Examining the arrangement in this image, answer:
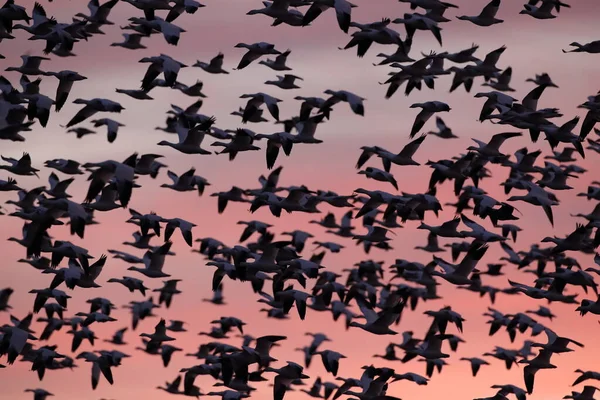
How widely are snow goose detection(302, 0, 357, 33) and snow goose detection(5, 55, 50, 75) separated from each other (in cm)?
758

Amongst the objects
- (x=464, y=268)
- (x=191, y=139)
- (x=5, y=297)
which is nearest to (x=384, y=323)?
(x=464, y=268)

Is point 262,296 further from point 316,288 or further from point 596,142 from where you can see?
point 596,142

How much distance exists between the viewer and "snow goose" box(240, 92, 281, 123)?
41438 mm

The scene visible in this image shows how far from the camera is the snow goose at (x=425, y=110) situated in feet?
133

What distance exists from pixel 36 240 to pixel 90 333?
271 inches

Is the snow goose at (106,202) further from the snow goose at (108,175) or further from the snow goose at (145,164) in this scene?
the snow goose at (108,175)

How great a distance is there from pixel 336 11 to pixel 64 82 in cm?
739

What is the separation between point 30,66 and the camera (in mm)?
41688

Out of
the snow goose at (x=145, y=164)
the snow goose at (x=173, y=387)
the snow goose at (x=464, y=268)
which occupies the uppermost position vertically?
the snow goose at (x=145, y=164)

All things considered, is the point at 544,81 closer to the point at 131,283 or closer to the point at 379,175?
the point at 379,175

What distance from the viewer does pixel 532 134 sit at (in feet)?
132

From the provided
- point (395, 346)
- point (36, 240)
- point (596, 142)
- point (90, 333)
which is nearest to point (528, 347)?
point (395, 346)

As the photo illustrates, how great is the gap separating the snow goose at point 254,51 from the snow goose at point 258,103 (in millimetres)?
802

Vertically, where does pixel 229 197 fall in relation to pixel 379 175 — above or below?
below
